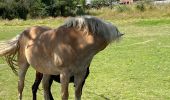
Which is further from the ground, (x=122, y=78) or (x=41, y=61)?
(x=41, y=61)

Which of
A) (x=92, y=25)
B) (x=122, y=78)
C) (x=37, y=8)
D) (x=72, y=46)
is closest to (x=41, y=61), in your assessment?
(x=72, y=46)

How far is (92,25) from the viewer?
4.28 meters

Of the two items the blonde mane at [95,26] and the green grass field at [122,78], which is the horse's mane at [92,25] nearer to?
the blonde mane at [95,26]

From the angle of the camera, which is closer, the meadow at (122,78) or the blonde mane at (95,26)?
the blonde mane at (95,26)

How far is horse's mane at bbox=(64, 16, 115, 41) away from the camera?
4234mm

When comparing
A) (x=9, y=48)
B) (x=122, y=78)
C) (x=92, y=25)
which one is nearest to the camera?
(x=92, y=25)

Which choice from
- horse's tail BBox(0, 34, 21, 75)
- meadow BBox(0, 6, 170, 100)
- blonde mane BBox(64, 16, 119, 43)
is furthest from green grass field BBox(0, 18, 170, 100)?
horse's tail BBox(0, 34, 21, 75)

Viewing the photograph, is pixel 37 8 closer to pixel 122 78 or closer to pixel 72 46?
pixel 122 78

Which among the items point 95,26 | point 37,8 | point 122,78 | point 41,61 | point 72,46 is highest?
point 95,26

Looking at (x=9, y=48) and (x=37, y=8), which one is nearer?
(x=9, y=48)

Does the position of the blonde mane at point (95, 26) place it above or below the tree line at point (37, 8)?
above

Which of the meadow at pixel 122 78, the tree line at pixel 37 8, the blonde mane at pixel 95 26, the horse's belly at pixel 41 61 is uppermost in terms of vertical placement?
the blonde mane at pixel 95 26

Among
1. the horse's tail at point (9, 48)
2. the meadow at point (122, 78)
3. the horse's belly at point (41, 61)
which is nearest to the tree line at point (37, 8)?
the meadow at point (122, 78)

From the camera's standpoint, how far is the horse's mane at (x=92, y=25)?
4.23m
